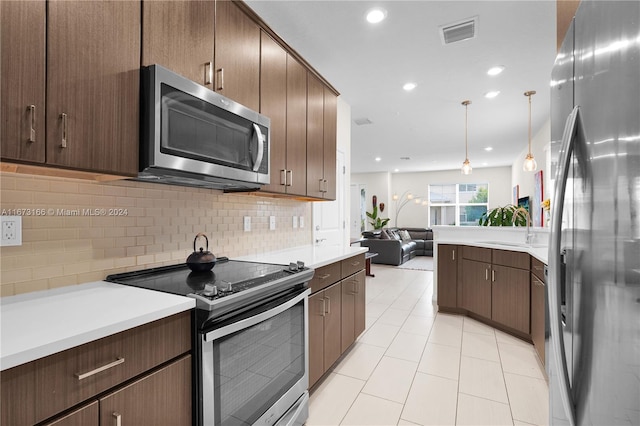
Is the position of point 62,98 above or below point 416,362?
above

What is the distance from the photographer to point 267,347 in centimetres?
156

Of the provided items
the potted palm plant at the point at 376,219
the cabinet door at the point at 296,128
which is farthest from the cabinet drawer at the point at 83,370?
the potted palm plant at the point at 376,219

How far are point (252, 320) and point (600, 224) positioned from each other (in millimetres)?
1237

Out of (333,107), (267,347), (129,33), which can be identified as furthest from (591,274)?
(333,107)

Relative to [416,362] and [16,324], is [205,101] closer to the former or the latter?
[16,324]

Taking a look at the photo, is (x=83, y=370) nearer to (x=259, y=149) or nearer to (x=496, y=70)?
(x=259, y=149)

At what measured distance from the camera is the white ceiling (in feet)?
7.58

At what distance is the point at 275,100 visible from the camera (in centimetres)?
230

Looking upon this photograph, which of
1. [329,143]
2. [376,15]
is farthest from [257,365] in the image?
[376,15]

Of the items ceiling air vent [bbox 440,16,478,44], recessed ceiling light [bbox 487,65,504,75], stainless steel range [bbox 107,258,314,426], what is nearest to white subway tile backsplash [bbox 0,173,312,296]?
stainless steel range [bbox 107,258,314,426]

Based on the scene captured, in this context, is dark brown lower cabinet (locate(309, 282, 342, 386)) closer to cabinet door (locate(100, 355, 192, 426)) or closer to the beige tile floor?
the beige tile floor

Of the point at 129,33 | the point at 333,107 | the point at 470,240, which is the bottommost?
the point at 470,240

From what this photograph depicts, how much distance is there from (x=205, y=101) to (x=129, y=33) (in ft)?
1.32

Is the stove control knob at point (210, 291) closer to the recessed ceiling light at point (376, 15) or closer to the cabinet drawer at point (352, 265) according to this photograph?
the cabinet drawer at point (352, 265)
